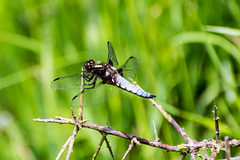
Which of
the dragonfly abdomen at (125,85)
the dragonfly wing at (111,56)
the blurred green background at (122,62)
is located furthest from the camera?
the blurred green background at (122,62)

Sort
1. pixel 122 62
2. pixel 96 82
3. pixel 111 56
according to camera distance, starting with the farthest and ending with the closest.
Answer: pixel 122 62 < pixel 111 56 < pixel 96 82

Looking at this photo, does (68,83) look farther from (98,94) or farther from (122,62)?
(122,62)

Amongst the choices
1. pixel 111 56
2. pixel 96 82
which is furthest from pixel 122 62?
pixel 96 82

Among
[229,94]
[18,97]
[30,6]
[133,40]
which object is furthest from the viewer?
[30,6]

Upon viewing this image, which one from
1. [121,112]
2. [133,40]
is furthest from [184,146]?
[133,40]

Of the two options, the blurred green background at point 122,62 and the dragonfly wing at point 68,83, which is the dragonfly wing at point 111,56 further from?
the blurred green background at point 122,62

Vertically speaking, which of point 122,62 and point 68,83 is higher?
point 122,62

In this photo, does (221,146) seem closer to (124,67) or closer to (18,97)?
(124,67)

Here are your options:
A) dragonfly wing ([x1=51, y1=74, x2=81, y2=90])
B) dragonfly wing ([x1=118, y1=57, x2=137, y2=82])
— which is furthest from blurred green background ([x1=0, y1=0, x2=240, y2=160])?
dragonfly wing ([x1=51, y1=74, x2=81, y2=90])

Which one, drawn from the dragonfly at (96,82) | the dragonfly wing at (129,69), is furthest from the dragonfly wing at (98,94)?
the dragonfly wing at (129,69)
